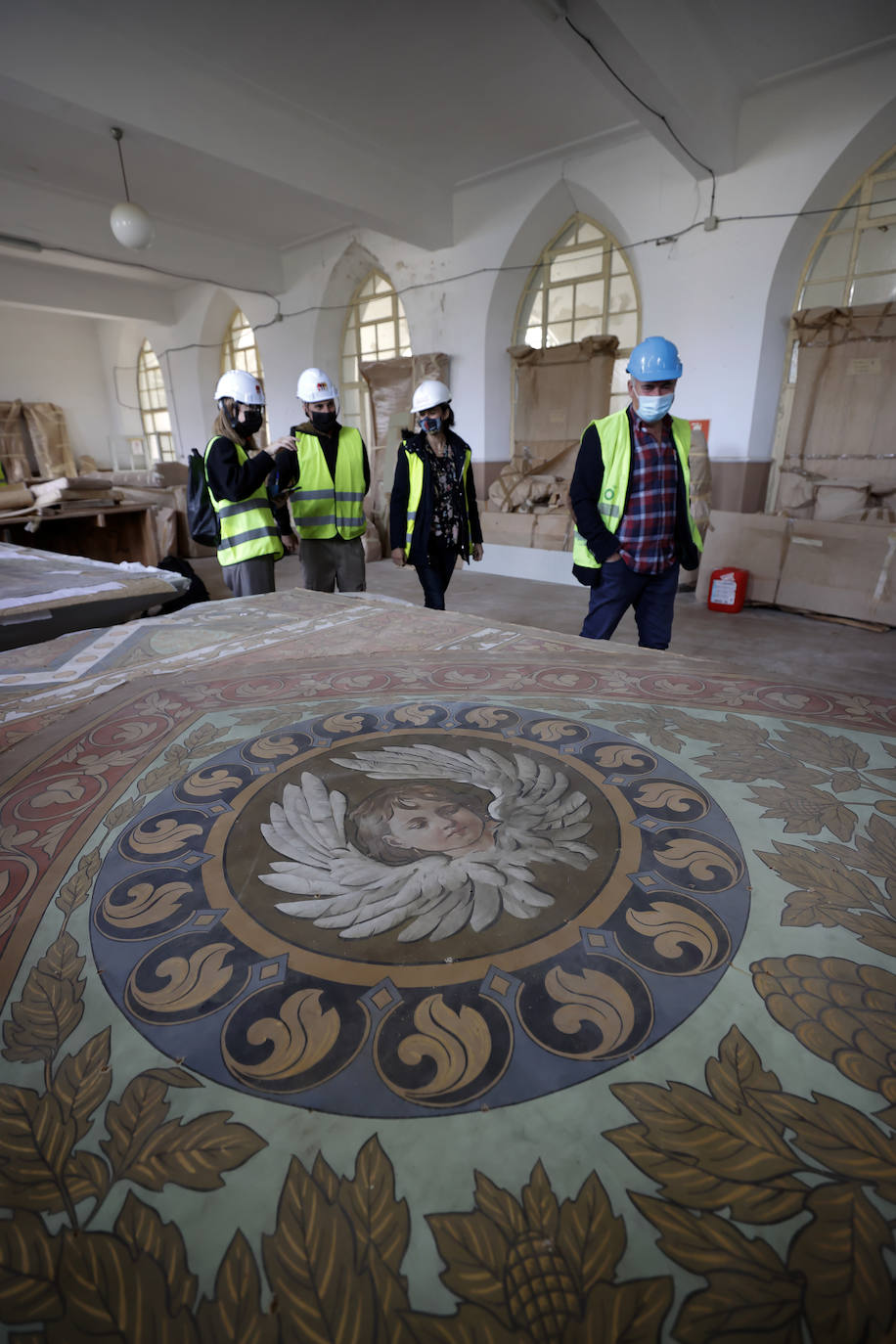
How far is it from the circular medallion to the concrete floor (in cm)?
227

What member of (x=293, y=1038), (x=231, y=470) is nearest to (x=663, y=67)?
(x=231, y=470)

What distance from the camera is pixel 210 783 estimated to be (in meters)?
1.05

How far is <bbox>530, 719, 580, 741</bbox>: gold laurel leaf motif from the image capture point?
46.9 inches

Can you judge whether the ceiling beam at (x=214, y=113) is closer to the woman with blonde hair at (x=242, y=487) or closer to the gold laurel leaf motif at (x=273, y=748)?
the woman with blonde hair at (x=242, y=487)

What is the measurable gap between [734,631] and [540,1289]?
14.9 feet

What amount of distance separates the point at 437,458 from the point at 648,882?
2.93 meters

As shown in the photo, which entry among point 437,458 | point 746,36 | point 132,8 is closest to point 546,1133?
point 437,458

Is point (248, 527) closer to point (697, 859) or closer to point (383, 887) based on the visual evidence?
point (383, 887)

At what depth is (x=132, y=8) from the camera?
3.72 meters

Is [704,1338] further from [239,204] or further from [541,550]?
[239,204]

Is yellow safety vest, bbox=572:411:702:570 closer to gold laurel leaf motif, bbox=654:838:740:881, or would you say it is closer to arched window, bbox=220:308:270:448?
gold laurel leaf motif, bbox=654:838:740:881

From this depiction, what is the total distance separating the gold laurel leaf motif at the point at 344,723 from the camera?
1.24 m

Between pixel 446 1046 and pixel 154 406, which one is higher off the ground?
pixel 154 406

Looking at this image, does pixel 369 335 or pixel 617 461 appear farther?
pixel 369 335
